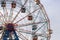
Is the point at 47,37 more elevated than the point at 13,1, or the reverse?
the point at 13,1

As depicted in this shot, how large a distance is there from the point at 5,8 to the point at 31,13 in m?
3.10

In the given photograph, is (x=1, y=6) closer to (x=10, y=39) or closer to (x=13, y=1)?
(x=13, y=1)

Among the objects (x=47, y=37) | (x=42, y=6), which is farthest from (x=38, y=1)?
(x=47, y=37)

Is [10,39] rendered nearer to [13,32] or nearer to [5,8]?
[13,32]

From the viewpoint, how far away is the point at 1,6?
53.1 meters

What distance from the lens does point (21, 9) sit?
53.0m

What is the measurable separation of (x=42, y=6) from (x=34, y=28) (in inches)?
114

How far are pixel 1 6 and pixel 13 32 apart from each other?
13.3 feet

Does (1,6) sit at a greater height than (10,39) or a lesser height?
greater

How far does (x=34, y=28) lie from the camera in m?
52.6

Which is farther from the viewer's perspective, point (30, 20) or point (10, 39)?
point (30, 20)

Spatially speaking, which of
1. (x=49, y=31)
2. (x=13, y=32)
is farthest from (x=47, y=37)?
(x=13, y=32)

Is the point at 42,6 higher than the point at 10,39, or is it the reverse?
the point at 42,6

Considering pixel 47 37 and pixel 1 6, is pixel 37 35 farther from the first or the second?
pixel 1 6
